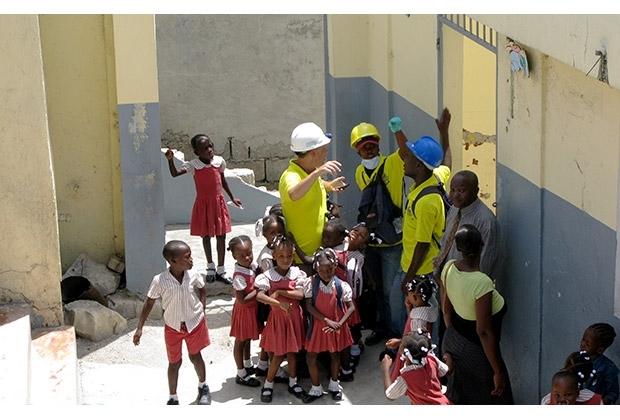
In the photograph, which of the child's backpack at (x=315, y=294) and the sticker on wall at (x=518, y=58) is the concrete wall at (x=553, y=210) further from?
the child's backpack at (x=315, y=294)

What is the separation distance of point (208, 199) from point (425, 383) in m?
3.51

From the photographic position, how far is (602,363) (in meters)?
5.49

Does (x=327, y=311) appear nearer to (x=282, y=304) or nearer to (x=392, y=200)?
(x=282, y=304)

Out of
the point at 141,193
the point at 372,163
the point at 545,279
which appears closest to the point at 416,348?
the point at 545,279

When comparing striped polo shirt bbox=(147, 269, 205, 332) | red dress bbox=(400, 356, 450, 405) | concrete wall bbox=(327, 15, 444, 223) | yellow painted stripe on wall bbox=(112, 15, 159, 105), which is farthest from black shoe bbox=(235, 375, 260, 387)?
concrete wall bbox=(327, 15, 444, 223)

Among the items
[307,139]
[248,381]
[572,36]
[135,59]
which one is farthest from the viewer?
[135,59]

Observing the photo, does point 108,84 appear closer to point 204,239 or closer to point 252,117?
point 204,239

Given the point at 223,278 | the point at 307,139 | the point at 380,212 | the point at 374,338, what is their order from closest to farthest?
1. the point at 307,139
2. the point at 380,212
3. the point at 374,338
4. the point at 223,278

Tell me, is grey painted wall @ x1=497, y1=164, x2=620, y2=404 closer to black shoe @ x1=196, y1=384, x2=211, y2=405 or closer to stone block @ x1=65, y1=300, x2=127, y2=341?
black shoe @ x1=196, y1=384, x2=211, y2=405

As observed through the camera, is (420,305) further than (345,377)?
No

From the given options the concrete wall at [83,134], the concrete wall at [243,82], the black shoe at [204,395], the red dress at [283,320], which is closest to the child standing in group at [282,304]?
the red dress at [283,320]

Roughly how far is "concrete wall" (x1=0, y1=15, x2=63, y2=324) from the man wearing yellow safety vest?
2.07 metres

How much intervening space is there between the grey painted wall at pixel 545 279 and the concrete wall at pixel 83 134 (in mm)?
3052
